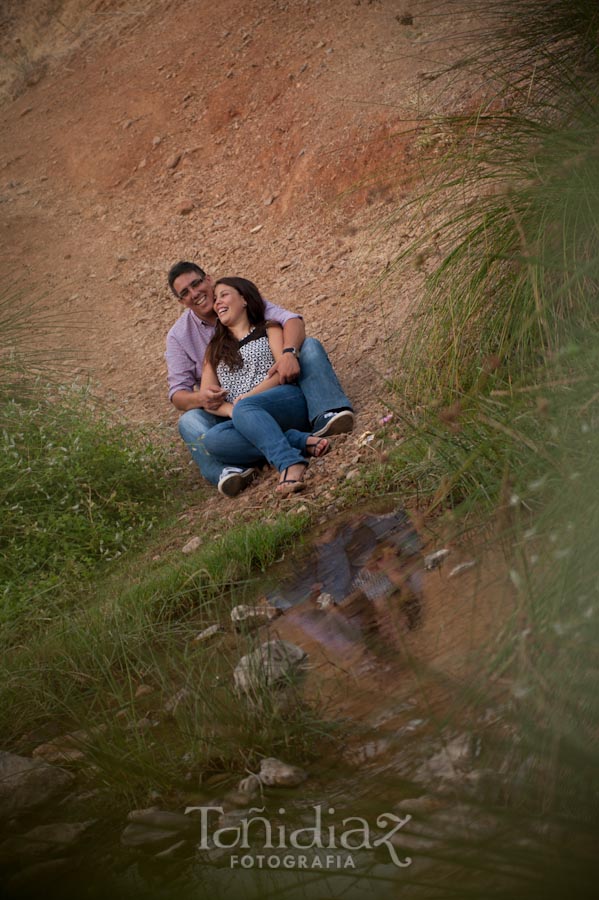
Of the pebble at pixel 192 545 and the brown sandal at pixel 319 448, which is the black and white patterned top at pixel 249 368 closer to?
the brown sandal at pixel 319 448

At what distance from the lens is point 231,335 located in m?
4.95

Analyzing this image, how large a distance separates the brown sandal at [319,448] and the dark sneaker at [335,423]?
3.4 inches

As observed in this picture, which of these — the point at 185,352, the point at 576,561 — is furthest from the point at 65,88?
the point at 576,561

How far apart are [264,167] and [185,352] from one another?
3.85 metres

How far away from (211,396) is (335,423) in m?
0.69

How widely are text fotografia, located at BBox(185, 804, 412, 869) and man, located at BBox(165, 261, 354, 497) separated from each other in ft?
8.99

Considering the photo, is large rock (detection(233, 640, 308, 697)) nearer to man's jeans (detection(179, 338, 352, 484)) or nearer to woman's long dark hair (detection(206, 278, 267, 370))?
man's jeans (detection(179, 338, 352, 484))

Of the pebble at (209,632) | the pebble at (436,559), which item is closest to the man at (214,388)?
the pebble at (209,632)

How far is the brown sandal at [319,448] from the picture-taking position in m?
4.52

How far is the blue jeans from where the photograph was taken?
174 inches

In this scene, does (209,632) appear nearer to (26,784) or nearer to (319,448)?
(26,784)

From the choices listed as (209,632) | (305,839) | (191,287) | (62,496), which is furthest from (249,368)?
(305,839)

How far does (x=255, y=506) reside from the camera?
4.29m

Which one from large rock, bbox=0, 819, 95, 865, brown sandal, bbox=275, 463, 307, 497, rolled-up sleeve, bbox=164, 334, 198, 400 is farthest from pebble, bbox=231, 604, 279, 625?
rolled-up sleeve, bbox=164, 334, 198, 400
